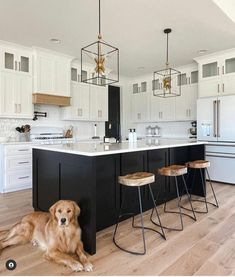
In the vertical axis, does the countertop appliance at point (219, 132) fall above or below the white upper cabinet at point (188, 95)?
below

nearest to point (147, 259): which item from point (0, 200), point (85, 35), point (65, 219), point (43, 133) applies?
point (65, 219)

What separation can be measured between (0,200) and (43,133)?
1907 mm

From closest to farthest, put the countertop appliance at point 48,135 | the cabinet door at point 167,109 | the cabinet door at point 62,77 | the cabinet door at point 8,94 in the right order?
the cabinet door at point 8,94 < the countertop appliance at point 48,135 < the cabinet door at point 62,77 < the cabinet door at point 167,109

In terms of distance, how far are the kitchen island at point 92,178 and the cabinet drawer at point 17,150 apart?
4.79ft

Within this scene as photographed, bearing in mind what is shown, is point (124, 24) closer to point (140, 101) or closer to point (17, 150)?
point (17, 150)

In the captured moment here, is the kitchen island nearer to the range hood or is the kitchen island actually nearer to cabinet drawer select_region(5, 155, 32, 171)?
cabinet drawer select_region(5, 155, 32, 171)

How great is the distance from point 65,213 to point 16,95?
10.9 ft

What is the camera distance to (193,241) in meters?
2.29

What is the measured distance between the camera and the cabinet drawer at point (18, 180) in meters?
4.13

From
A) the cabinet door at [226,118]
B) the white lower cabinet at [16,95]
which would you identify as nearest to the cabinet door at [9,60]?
the white lower cabinet at [16,95]

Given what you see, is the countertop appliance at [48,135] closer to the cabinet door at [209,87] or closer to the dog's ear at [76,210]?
the dog's ear at [76,210]

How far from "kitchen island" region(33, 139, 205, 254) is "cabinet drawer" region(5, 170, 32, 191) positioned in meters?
1.43

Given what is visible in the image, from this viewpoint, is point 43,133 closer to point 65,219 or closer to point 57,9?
point 57,9

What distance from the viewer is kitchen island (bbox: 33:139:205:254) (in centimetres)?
209
